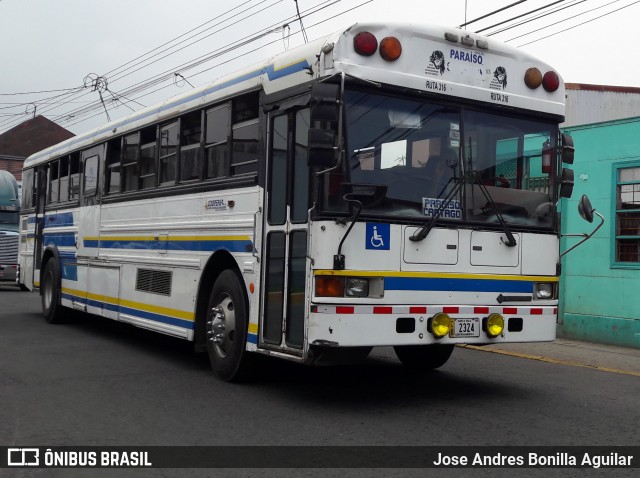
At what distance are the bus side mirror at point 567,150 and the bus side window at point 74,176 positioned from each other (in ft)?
25.7

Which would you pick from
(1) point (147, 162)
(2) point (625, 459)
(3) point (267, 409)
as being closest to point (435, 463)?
(2) point (625, 459)

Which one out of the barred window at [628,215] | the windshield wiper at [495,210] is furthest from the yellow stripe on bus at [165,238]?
the barred window at [628,215]

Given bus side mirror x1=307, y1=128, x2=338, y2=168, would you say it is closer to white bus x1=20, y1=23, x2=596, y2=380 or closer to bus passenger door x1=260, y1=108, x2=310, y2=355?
white bus x1=20, y1=23, x2=596, y2=380

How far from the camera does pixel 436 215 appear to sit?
665 centimetres

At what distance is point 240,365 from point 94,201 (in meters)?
5.13

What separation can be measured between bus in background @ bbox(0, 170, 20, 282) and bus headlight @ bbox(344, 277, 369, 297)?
1855 cm

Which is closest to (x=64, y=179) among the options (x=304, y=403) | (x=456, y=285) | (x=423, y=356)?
(x=423, y=356)

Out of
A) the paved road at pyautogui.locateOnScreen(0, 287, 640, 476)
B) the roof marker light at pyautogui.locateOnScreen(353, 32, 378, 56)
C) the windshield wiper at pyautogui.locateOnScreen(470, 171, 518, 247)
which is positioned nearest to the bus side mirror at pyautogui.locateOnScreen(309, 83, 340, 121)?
the roof marker light at pyautogui.locateOnScreen(353, 32, 378, 56)

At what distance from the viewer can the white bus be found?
6.32 m

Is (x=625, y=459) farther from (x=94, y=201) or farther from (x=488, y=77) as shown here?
(x=94, y=201)

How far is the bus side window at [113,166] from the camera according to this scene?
1096 centimetres

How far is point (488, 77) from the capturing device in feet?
23.4

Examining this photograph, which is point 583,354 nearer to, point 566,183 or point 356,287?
point 566,183

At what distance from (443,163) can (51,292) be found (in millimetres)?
8783
